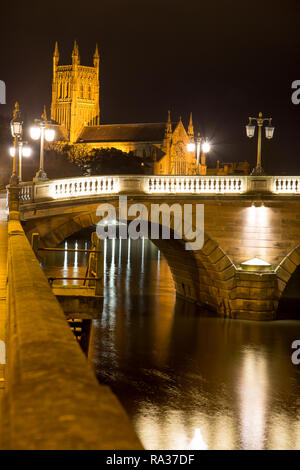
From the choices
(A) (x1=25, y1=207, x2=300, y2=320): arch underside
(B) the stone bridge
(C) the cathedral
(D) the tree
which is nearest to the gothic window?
(C) the cathedral

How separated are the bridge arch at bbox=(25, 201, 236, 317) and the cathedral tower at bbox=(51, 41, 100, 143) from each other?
92.3 metres

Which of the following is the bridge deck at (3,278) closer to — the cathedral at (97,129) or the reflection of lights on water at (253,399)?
the reflection of lights on water at (253,399)

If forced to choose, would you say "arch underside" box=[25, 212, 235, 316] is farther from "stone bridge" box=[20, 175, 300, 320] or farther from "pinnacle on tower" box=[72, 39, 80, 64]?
"pinnacle on tower" box=[72, 39, 80, 64]

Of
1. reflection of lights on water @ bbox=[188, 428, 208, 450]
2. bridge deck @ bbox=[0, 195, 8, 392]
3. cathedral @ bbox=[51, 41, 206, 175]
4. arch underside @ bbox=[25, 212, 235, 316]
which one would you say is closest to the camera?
bridge deck @ bbox=[0, 195, 8, 392]

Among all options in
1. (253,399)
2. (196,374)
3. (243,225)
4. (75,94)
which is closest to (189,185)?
(243,225)

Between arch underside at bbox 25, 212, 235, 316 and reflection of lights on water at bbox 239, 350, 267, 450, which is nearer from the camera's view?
reflection of lights on water at bbox 239, 350, 267, 450

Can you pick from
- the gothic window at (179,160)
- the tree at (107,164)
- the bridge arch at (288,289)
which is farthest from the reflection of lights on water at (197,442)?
the gothic window at (179,160)

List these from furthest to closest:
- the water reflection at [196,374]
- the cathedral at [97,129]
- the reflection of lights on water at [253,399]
A: the cathedral at [97,129]
the water reflection at [196,374]
the reflection of lights on water at [253,399]

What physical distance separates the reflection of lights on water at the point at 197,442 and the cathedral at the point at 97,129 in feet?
233

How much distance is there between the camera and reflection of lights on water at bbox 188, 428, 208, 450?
38.3 feet

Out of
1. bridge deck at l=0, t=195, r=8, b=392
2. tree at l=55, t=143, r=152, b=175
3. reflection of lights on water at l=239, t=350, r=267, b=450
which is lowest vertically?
reflection of lights on water at l=239, t=350, r=267, b=450

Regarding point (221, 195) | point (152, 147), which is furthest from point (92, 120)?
point (221, 195)

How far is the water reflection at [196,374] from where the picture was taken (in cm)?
1258

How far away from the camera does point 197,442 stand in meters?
11.9
